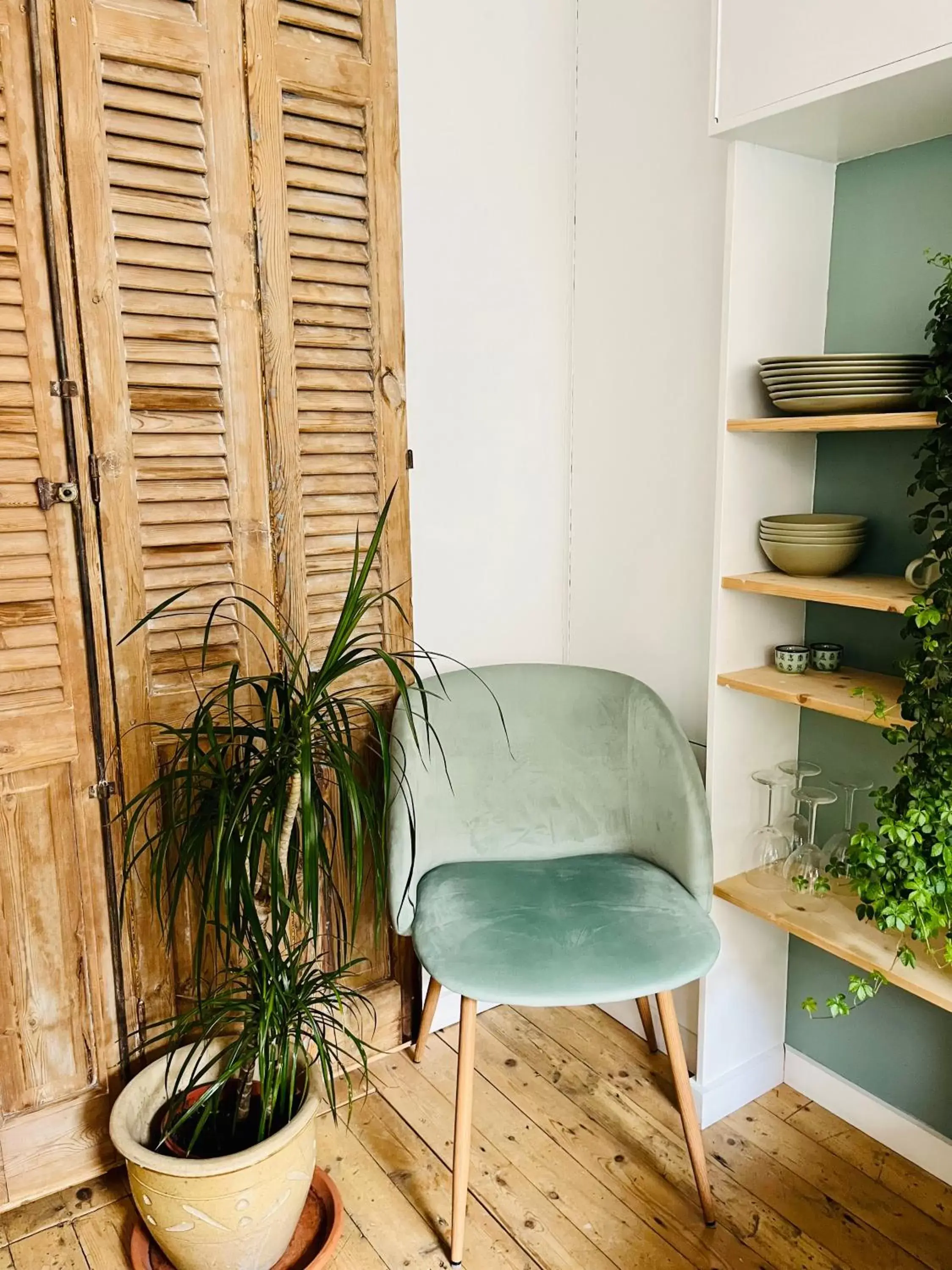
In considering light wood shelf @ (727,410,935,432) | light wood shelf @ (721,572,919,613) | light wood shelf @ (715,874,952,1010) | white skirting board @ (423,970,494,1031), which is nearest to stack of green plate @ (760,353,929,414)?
light wood shelf @ (727,410,935,432)

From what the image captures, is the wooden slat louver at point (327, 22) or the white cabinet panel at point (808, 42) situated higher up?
the wooden slat louver at point (327, 22)

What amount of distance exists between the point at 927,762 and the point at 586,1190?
1.01 meters

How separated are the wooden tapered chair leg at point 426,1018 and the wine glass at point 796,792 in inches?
31.4

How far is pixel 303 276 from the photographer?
180 cm

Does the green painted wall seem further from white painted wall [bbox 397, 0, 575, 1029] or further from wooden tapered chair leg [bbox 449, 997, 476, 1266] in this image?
wooden tapered chair leg [bbox 449, 997, 476, 1266]

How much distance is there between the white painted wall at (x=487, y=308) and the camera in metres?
1.96

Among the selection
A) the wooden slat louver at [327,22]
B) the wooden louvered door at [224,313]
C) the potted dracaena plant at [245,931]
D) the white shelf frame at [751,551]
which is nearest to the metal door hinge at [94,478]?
the wooden louvered door at [224,313]

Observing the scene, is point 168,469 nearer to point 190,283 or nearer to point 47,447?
point 47,447

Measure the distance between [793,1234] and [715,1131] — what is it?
10.3 inches

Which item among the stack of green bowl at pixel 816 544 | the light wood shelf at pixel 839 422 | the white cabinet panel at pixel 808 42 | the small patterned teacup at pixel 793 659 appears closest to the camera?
the white cabinet panel at pixel 808 42

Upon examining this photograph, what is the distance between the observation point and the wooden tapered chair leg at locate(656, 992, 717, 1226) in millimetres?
1663

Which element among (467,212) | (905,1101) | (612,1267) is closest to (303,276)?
(467,212)

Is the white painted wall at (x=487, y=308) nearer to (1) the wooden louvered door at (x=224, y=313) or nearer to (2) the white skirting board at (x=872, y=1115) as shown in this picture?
(1) the wooden louvered door at (x=224, y=313)

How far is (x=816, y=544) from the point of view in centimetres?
164
